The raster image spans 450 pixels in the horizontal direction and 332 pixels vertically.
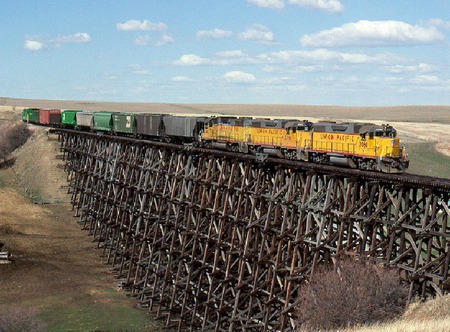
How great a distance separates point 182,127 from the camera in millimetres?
37156

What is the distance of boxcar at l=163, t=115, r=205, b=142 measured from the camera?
35.8 metres

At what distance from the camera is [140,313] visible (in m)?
34.1

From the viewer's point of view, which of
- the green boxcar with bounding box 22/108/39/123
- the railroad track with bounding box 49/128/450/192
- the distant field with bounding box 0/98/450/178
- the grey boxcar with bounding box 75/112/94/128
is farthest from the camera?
the distant field with bounding box 0/98/450/178

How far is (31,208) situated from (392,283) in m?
44.8

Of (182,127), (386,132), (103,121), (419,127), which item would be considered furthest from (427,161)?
(386,132)

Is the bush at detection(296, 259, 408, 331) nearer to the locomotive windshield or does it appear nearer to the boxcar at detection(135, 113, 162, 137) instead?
the locomotive windshield

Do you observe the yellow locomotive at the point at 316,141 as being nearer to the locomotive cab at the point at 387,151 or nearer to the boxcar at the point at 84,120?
the locomotive cab at the point at 387,151

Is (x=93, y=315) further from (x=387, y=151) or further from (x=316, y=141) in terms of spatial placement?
(x=387, y=151)

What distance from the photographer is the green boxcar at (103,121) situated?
48.2 m

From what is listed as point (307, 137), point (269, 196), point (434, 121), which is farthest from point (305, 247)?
point (434, 121)

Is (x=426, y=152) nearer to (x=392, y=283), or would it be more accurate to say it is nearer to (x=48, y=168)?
(x=48, y=168)

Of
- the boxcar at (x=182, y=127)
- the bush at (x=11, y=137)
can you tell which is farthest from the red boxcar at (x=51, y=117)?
the boxcar at (x=182, y=127)

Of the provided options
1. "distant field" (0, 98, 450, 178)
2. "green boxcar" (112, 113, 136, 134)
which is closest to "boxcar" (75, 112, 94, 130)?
"green boxcar" (112, 113, 136, 134)

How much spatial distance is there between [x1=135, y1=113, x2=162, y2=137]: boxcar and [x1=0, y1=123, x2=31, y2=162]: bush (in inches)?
1844
